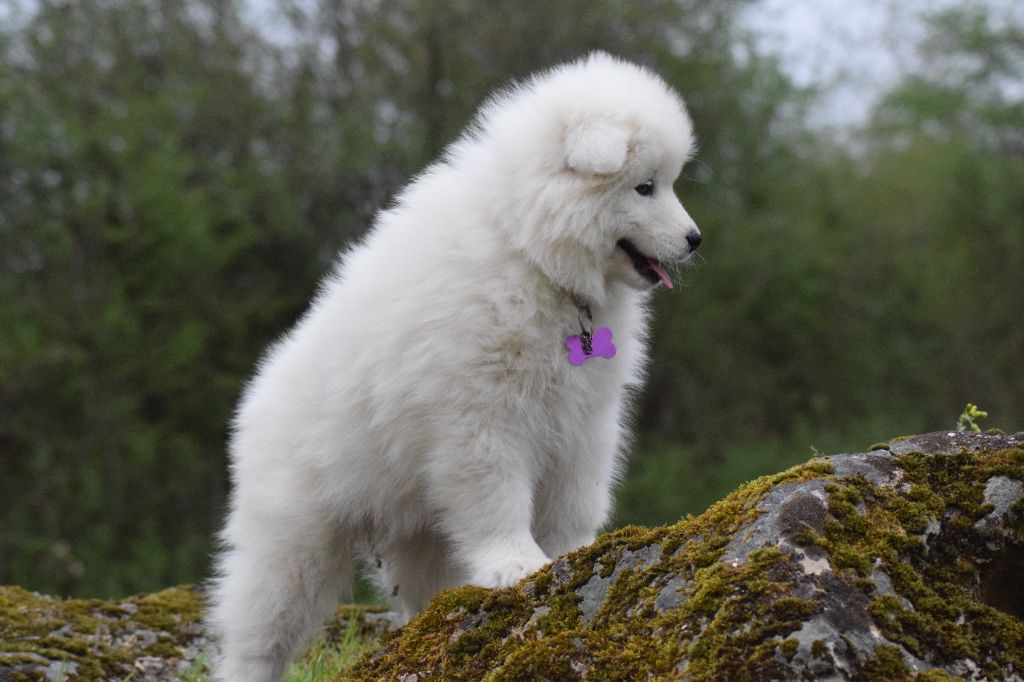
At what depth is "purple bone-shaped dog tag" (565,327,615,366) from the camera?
3877mm

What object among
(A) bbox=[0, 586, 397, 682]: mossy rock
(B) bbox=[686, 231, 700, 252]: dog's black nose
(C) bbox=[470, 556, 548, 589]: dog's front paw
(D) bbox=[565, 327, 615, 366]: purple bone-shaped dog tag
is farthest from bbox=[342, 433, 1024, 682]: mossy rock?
(A) bbox=[0, 586, 397, 682]: mossy rock

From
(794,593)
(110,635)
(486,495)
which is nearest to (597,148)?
(486,495)

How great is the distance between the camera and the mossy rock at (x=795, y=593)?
101 inches

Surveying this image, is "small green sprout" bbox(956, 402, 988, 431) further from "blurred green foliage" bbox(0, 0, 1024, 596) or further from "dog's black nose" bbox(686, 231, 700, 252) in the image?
"blurred green foliage" bbox(0, 0, 1024, 596)

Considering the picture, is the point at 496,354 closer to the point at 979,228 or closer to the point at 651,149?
the point at 651,149

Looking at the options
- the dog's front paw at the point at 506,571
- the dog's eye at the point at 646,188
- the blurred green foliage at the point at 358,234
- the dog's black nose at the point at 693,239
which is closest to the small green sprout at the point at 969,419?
the dog's black nose at the point at 693,239

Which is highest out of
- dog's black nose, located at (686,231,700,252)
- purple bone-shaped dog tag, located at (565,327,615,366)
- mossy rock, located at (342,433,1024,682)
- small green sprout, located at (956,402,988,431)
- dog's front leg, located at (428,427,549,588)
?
dog's black nose, located at (686,231,700,252)

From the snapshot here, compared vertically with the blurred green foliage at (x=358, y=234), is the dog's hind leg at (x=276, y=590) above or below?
below

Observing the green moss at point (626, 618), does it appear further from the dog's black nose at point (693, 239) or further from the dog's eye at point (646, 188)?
the dog's eye at point (646, 188)

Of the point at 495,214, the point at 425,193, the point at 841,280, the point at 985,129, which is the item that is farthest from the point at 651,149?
the point at 985,129

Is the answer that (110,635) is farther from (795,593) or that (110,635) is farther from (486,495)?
(795,593)

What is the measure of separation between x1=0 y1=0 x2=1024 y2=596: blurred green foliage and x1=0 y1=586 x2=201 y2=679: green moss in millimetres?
7026

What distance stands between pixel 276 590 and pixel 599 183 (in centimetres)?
180

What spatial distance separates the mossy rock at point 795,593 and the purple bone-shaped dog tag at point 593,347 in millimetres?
806
